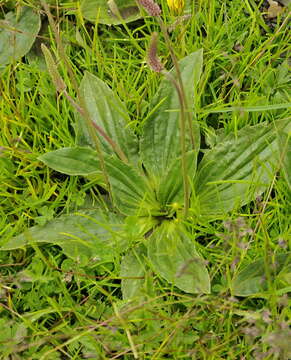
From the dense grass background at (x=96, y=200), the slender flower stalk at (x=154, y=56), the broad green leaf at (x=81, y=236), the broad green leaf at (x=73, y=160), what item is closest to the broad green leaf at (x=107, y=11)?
the dense grass background at (x=96, y=200)

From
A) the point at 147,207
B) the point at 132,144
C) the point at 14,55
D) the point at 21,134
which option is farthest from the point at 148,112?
the point at 14,55

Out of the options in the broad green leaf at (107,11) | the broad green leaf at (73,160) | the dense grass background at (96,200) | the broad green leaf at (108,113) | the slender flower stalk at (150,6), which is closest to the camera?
the slender flower stalk at (150,6)

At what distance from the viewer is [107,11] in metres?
2.26

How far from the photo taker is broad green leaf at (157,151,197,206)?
70.7 inches

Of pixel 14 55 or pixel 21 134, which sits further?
pixel 14 55

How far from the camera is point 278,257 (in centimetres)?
171

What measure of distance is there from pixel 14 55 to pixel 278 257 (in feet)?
4.31

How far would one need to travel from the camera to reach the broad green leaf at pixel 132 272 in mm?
1736

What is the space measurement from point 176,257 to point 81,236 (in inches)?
13.7

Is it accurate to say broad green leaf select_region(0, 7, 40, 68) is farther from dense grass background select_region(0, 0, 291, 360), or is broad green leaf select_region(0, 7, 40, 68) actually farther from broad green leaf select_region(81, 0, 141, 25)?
broad green leaf select_region(81, 0, 141, 25)

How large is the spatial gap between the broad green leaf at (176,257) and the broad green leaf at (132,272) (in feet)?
0.17

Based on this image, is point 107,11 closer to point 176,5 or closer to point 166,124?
point 176,5

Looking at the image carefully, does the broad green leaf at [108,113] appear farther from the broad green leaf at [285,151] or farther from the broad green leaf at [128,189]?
the broad green leaf at [285,151]

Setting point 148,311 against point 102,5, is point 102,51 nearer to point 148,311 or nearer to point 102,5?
point 102,5
